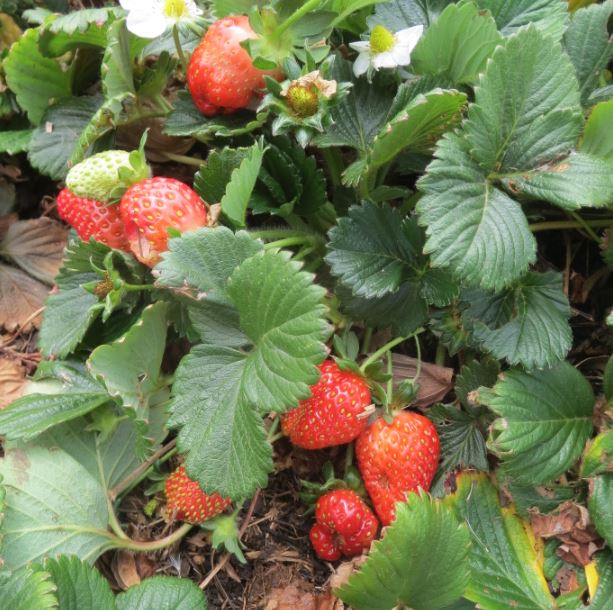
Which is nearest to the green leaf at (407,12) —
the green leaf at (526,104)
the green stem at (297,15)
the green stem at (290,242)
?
the green stem at (297,15)

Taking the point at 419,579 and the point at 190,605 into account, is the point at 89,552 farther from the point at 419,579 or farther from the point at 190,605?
the point at 419,579

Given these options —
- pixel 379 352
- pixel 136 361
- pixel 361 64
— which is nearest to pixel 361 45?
pixel 361 64

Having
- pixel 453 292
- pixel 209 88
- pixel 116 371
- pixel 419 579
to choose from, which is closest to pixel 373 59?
pixel 209 88

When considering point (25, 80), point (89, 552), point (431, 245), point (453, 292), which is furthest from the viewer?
point (25, 80)

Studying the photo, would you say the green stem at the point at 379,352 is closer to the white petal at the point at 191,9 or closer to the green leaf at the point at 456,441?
the green leaf at the point at 456,441

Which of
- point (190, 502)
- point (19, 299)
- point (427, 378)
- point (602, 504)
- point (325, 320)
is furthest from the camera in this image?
point (19, 299)

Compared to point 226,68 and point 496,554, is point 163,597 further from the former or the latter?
point 226,68
